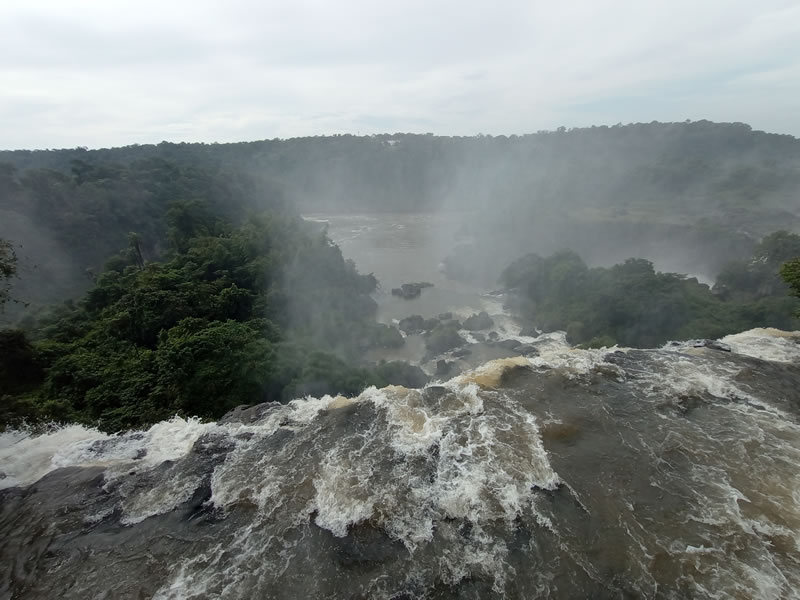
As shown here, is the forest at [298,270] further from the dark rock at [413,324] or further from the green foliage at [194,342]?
the dark rock at [413,324]

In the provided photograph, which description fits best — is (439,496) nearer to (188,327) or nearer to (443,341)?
(188,327)

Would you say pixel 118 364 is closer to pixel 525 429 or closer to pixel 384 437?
pixel 384 437

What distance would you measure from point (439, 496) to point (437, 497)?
0.06 m

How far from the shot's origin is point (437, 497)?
1090 cm

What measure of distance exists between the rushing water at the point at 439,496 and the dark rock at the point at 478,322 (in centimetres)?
1961

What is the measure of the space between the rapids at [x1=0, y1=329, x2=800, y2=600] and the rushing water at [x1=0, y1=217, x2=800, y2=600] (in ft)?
0.16

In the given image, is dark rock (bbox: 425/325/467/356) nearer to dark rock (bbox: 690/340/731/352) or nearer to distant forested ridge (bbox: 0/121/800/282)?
dark rock (bbox: 690/340/731/352)

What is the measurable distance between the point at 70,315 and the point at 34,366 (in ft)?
29.1

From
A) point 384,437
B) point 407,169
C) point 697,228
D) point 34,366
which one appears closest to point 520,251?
point 697,228

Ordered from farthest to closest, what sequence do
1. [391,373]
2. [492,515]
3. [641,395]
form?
[391,373]
[641,395]
[492,515]

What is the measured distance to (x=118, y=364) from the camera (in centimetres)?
1986

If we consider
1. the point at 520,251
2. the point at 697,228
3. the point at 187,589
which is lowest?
the point at 520,251

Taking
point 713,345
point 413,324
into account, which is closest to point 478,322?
point 413,324

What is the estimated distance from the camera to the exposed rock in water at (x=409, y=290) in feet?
148
